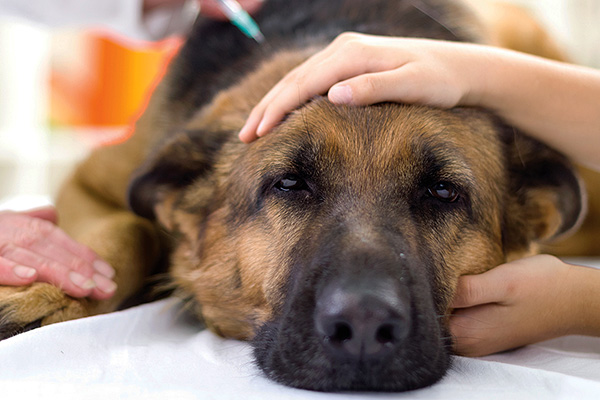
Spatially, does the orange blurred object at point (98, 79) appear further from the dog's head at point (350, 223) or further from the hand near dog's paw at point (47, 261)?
the hand near dog's paw at point (47, 261)

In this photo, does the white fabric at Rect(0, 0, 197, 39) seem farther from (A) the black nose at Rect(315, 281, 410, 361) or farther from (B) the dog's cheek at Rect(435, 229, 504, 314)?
(A) the black nose at Rect(315, 281, 410, 361)

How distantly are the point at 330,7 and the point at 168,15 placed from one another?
1069 millimetres

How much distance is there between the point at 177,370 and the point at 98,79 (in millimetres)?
6071

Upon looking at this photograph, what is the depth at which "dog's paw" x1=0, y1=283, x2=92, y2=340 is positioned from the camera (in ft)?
5.55

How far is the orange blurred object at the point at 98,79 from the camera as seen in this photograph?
685 centimetres

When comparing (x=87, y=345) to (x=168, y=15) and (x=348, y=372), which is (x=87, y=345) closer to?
(x=348, y=372)

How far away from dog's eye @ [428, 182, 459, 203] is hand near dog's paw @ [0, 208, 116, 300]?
1072mm

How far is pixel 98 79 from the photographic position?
6902 mm

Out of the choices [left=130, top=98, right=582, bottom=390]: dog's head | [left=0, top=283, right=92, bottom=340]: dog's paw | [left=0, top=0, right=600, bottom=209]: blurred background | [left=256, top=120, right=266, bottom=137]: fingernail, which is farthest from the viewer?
[left=0, top=0, right=600, bottom=209]: blurred background

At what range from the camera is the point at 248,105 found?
2.30m

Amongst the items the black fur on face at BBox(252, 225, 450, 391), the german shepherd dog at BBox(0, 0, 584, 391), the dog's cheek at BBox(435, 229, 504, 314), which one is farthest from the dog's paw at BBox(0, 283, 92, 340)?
the dog's cheek at BBox(435, 229, 504, 314)

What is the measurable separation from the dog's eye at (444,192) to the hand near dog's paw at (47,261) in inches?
42.2

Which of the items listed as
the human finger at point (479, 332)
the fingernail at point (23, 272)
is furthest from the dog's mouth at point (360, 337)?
the fingernail at point (23, 272)

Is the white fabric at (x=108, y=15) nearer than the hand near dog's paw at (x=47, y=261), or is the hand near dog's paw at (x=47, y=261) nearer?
the hand near dog's paw at (x=47, y=261)
